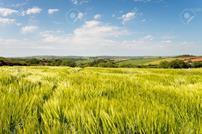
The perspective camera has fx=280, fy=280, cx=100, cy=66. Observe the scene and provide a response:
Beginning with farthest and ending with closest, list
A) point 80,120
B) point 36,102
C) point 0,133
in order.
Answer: point 36,102
point 80,120
point 0,133

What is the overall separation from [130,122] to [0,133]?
2.61ft

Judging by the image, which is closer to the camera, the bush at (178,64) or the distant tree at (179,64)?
the distant tree at (179,64)

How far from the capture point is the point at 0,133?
168 centimetres

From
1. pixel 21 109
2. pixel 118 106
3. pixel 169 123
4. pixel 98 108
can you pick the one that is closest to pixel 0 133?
pixel 21 109

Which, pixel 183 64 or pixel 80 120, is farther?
pixel 183 64

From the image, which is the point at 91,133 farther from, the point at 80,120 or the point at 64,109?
the point at 64,109

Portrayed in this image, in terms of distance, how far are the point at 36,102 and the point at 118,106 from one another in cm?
85

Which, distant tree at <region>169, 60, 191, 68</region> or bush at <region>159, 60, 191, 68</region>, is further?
bush at <region>159, 60, 191, 68</region>

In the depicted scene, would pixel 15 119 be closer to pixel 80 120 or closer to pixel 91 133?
pixel 80 120

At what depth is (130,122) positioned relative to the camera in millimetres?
1763

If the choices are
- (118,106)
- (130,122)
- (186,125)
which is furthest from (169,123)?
(118,106)

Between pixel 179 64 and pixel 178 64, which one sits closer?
pixel 179 64

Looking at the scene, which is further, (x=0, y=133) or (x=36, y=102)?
(x=36, y=102)

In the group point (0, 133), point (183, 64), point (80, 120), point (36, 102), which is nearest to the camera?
point (0, 133)
